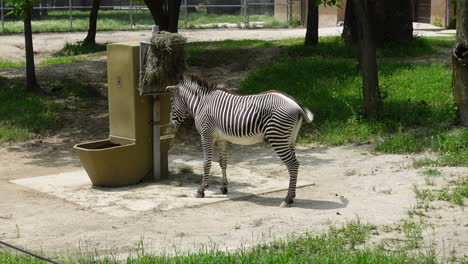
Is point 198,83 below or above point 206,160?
above

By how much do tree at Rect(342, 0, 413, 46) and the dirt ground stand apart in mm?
6457

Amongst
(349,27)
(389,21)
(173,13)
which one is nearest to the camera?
(173,13)

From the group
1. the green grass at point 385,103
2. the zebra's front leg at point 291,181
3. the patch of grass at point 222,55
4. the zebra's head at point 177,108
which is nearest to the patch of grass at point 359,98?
the green grass at point 385,103

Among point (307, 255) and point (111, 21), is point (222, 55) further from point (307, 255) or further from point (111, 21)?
point (111, 21)

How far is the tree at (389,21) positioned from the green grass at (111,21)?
17370mm

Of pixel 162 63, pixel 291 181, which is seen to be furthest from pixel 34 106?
pixel 291 181

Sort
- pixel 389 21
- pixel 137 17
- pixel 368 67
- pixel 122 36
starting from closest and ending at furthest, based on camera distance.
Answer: pixel 368 67 → pixel 389 21 → pixel 122 36 → pixel 137 17

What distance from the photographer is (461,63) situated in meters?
13.4

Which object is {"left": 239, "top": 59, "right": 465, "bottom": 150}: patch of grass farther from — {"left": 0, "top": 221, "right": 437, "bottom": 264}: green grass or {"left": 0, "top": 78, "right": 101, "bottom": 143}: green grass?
{"left": 0, "top": 221, "right": 437, "bottom": 264}: green grass

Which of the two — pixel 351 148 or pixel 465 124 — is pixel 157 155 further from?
pixel 465 124

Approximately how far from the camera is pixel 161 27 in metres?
17.0

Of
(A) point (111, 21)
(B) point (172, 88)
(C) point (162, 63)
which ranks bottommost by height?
(B) point (172, 88)

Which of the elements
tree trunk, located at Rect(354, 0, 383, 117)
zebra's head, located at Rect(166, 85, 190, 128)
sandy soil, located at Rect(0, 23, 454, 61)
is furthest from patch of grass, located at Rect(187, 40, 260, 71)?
zebra's head, located at Rect(166, 85, 190, 128)

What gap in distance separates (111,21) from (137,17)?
7.31 feet
